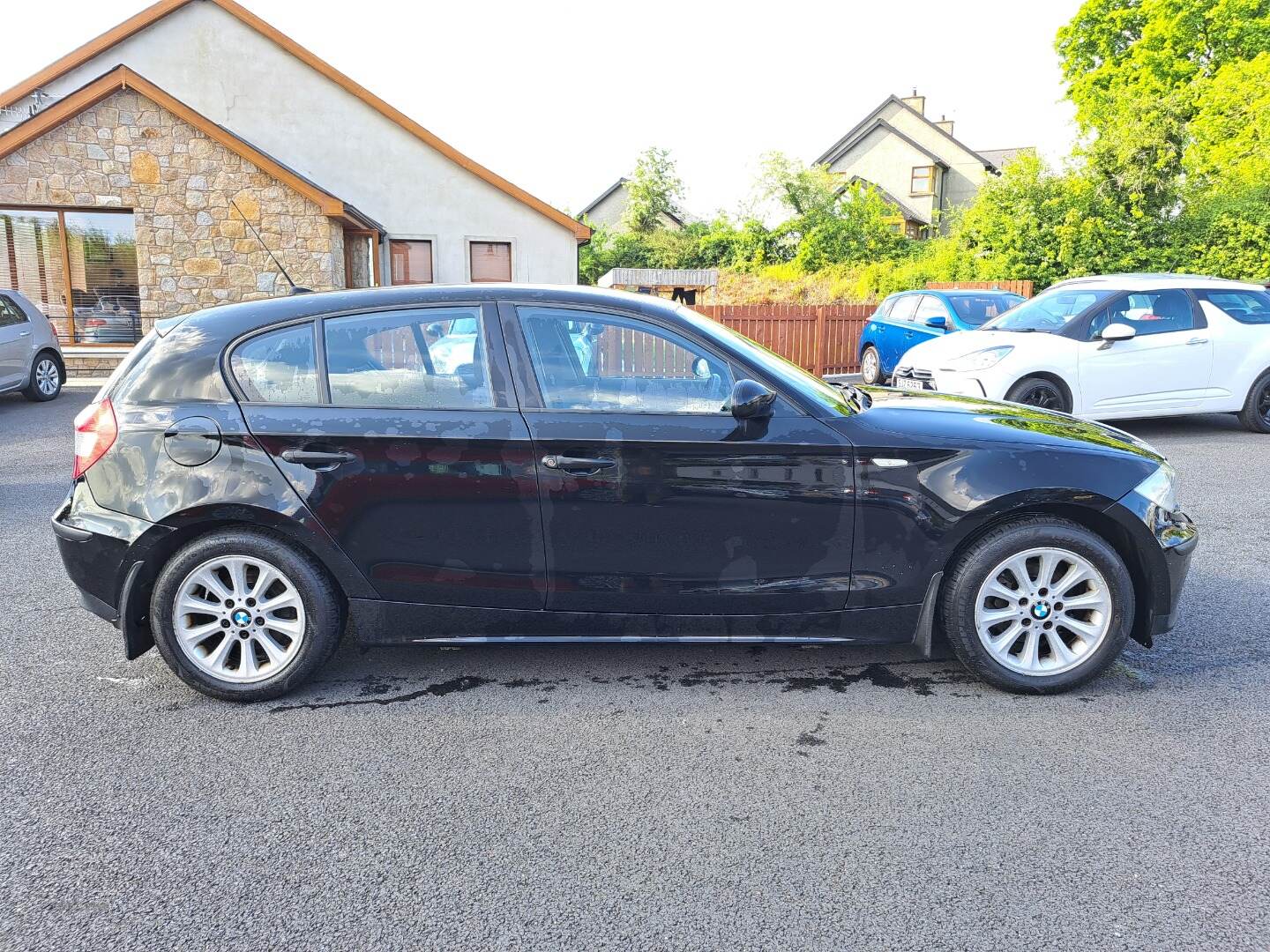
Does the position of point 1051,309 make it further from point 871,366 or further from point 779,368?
point 779,368

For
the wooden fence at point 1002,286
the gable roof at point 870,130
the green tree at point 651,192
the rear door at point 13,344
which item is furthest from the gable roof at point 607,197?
the rear door at point 13,344

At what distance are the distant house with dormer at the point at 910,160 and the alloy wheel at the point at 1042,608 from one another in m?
49.7

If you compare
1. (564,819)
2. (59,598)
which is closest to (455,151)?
(59,598)

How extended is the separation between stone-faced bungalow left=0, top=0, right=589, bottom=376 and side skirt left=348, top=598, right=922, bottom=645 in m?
11.4

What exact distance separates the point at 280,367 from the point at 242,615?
3.36 ft

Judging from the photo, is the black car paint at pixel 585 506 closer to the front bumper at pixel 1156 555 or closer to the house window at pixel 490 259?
the front bumper at pixel 1156 555

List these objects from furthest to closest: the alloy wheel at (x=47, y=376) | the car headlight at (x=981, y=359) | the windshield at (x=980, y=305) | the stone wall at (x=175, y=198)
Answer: the stone wall at (x=175, y=198)
the windshield at (x=980, y=305)
the alloy wheel at (x=47, y=376)
the car headlight at (x=981, y=359)

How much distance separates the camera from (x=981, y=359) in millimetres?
9820

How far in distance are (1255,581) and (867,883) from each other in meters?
3.92

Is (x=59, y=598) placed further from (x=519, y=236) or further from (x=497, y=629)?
(x=519, y=236)

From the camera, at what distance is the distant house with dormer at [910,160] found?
167ft

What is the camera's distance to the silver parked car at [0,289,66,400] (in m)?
12.6

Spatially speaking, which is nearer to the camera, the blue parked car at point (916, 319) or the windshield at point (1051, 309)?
the windshield at point (1051, 309)

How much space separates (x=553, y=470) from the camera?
3.68 meters
